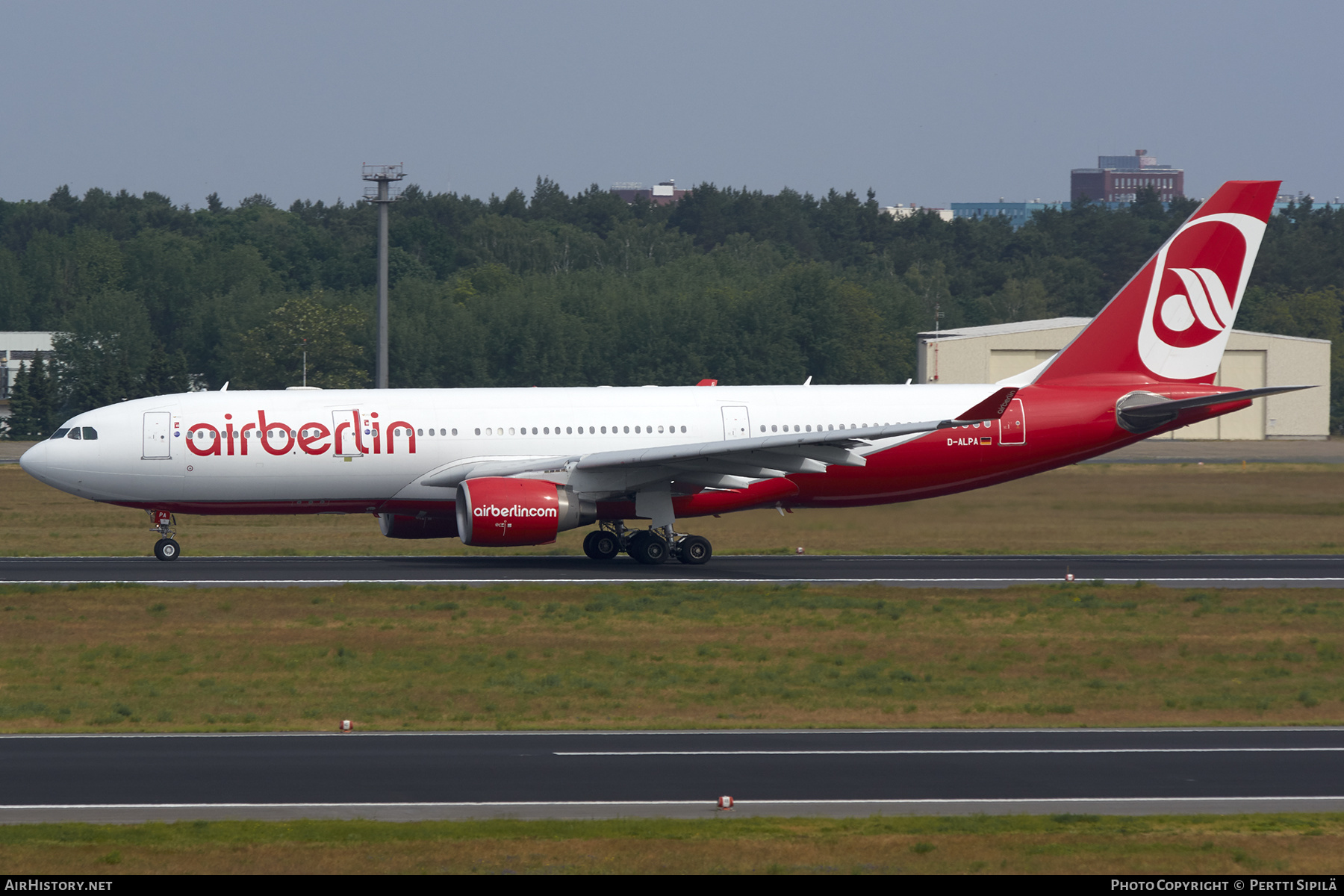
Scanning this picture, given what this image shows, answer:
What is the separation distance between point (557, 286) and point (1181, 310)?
8077cm

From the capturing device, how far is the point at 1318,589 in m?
28.6

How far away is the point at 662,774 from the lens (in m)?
14.4

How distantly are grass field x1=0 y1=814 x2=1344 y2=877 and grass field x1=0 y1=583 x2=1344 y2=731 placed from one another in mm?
4740

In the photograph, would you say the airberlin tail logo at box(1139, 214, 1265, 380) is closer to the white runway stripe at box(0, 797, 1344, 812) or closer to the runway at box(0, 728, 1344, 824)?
the runway at box(0, 728, 1344, 824)

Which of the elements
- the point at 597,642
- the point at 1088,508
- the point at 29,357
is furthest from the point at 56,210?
the point at 597,642

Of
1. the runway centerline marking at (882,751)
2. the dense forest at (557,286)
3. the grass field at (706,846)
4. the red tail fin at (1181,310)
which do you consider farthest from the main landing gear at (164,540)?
the dense forest at (557,286)

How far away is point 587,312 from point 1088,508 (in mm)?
66384

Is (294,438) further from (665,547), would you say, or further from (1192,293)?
(1192,293)

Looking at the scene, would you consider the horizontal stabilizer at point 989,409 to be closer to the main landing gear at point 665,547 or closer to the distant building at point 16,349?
the main landing gear at point 665,547

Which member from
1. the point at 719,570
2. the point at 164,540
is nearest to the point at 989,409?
the point at 719,570

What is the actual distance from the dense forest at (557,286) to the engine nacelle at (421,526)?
2347 inches

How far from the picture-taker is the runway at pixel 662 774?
13031 millimetres

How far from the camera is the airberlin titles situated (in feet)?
107

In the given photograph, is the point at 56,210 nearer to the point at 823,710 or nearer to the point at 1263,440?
the point at 1263,440
